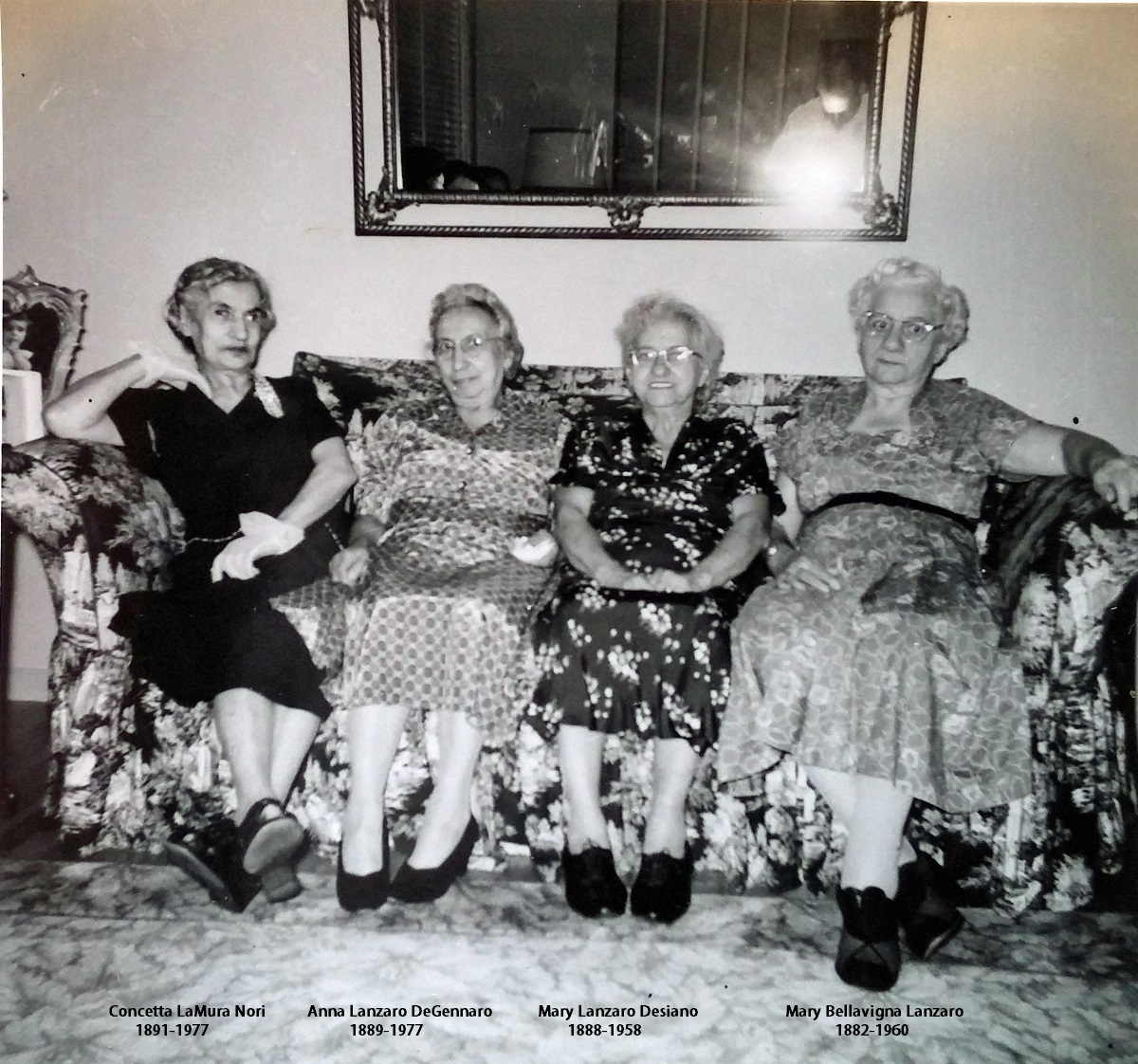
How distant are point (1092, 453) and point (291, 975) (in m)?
1.63

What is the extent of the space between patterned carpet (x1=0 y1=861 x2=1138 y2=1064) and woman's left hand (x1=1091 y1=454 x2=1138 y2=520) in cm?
71

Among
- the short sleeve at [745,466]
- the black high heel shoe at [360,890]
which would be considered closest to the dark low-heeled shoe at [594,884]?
the black high heel shoe at [360,890]

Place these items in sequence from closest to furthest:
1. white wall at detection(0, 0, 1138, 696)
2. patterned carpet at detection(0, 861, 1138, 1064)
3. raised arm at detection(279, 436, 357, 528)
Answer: patterned carpet at detection(0, 861, 1138, 1064)
raised arm at detection(279, 436, 357, 528)
white wall at detection(0, 0, 1138, 696)

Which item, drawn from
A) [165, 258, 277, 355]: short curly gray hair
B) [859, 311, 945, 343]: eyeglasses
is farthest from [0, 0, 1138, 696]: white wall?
[859, 311, 945, 343]: eyeglasses

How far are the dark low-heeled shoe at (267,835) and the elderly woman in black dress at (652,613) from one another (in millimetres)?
473

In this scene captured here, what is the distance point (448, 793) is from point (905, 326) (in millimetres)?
1276

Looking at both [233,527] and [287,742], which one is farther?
[233,527]

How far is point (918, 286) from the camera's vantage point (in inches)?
65.7

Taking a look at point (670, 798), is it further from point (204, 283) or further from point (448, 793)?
point (204, 283)

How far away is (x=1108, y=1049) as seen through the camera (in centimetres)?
117

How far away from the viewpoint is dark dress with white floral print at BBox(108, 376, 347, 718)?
148 centimetres

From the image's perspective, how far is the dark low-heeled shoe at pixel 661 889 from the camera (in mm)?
1388

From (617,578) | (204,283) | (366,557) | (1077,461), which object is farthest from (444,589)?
(1077,461)

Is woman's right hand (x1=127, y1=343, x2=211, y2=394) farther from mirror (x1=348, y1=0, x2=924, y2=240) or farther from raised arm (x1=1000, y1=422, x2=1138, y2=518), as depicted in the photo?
raised arm (x1=1000, y1=422, x2=1138, y2=518)
